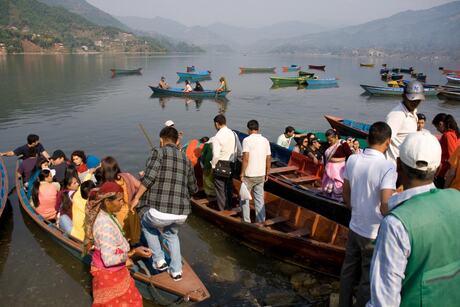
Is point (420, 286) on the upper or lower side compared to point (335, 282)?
upper

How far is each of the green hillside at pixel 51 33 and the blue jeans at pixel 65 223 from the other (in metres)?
108

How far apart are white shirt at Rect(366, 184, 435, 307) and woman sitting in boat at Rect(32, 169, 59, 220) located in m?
7.19

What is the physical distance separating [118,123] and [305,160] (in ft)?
45.8

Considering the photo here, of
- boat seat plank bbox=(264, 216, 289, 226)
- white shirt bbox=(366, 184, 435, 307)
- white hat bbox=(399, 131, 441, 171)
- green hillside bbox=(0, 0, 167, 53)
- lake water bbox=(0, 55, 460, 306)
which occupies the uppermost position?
green hillside bbox=(0, 0, 167, 53)

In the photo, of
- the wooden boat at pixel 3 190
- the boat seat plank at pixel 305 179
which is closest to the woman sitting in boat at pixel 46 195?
the wooden boat at pixel 3 190

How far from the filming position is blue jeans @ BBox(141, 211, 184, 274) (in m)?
4.73

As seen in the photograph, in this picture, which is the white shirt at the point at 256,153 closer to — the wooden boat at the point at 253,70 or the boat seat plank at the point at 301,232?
the boat seat plank at the point at 301,232

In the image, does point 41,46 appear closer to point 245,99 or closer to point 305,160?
point 245,99

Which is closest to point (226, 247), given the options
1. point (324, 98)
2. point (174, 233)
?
point (174, 233)

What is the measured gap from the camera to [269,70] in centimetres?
6300

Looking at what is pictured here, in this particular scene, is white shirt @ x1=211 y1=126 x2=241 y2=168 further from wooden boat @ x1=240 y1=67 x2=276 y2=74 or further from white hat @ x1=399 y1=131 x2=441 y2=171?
wooden boat @ x1=240 y1=67 x2=276 y2=74

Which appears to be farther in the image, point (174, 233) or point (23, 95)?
point (23, 95)

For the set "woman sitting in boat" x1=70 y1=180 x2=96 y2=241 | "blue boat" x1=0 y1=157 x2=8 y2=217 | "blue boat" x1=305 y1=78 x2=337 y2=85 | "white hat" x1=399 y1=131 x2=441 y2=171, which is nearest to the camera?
"white hat" x1=399 y1=131 x2=441 y2=171

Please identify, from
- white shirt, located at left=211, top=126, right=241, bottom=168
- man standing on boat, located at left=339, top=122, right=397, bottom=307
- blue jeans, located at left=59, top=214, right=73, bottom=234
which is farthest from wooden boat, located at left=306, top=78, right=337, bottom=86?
man standing on boat, located at left=339, top=122, right=397, bottom=307
